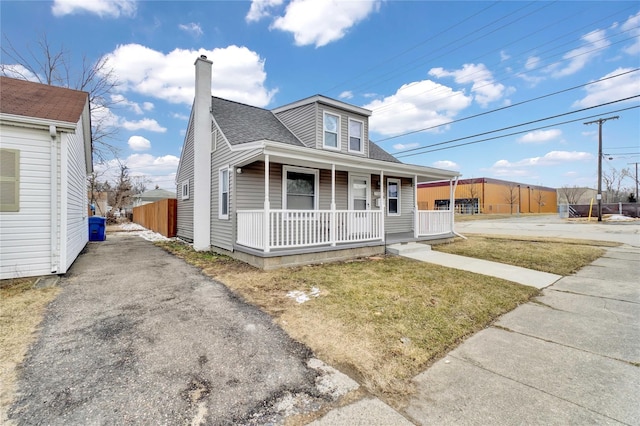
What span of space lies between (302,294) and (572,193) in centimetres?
6941

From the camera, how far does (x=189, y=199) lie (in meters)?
11.5

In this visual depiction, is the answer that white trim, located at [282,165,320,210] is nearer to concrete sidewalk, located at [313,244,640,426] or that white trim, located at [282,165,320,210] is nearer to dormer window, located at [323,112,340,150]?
dormer window, located at [323,112,340,150]

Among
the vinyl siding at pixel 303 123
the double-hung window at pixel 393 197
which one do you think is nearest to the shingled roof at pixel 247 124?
the vinyl siding at pixel 303 123

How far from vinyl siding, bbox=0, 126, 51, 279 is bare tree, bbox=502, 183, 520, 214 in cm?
5168

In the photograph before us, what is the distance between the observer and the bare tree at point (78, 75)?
48.2ft

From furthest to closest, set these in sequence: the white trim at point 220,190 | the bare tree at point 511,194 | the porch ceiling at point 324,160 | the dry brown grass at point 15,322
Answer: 1. the bare tree at point 511,194
2. the white trim at point 220,190
3. the porch ceiling at point 324,160
4. the dry brown grass at point 15,322

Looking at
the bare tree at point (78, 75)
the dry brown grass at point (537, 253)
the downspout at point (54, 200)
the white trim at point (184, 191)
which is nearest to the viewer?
the downspout at point (54, 200)

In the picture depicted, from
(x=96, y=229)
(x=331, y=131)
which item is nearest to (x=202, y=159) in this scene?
(x=331, y=131)

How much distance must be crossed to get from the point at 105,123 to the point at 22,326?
59.0 feet

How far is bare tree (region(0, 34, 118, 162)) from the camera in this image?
48.2ft

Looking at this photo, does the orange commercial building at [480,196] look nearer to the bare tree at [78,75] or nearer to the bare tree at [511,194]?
the bare tree at [511,194]

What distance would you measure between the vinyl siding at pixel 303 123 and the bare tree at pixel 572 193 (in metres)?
63.2

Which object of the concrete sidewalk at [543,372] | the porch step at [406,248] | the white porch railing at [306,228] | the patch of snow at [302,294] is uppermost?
the white porch railing at [306,228]

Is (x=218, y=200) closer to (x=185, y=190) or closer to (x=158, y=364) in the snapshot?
(x=185, y=190)
